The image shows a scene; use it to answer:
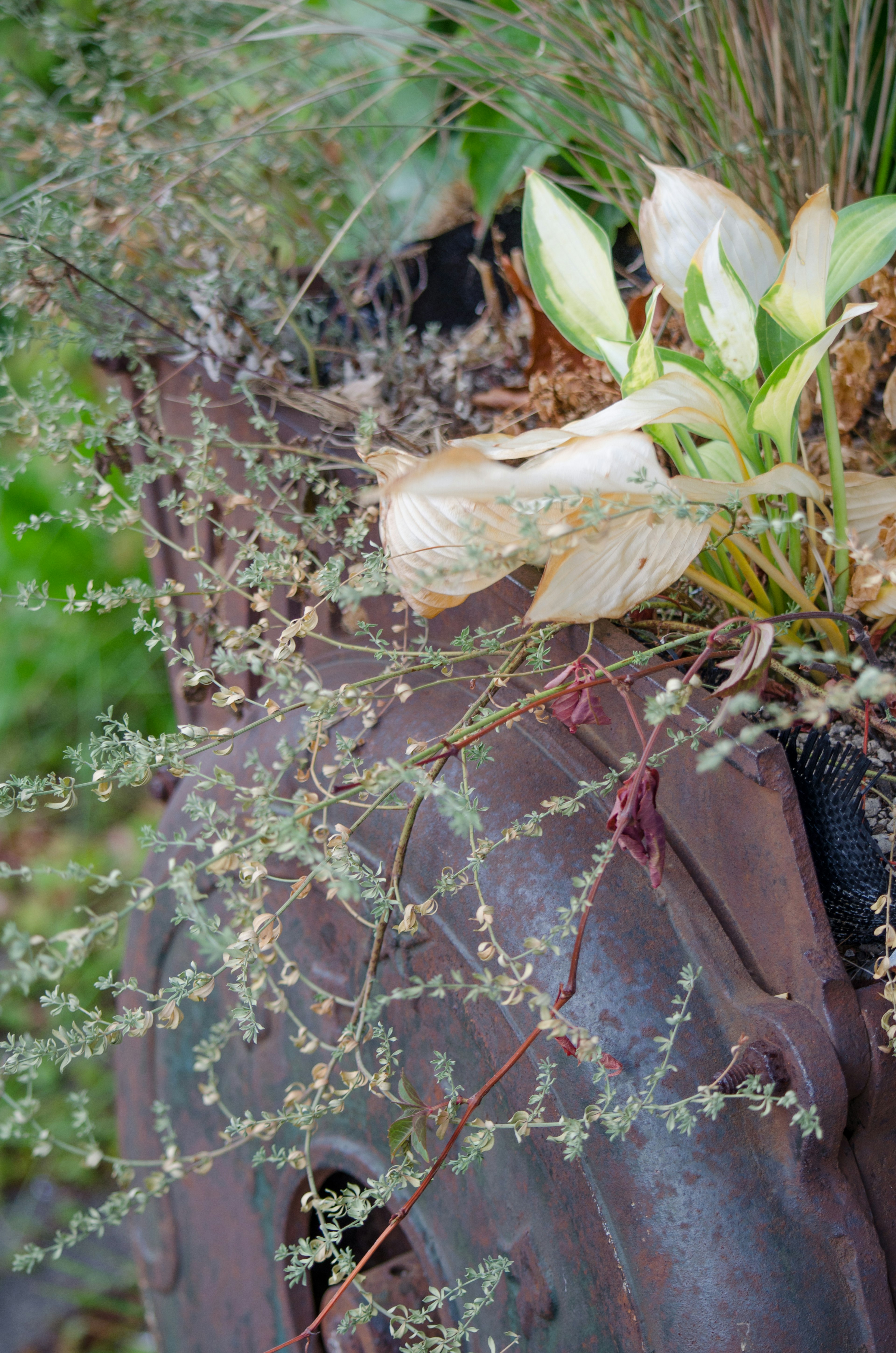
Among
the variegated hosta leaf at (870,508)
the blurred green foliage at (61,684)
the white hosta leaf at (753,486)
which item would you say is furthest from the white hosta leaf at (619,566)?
the blurred green foliage at (61,684)

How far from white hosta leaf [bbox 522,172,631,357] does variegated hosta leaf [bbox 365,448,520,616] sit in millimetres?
125

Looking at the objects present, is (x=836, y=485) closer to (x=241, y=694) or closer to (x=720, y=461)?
(x=720, y=461)

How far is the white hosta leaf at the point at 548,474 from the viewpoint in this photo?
1.17 ft

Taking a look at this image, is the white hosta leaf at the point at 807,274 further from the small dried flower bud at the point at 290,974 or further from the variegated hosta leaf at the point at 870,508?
the small dried flower bud at the point at 290,974

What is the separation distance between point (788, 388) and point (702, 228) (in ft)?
0.38

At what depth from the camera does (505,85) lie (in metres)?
0.72

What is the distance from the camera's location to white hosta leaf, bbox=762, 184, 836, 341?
406 millimetres

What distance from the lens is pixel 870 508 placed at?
1.57ft

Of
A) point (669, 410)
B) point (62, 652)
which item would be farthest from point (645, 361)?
point (62, 652)

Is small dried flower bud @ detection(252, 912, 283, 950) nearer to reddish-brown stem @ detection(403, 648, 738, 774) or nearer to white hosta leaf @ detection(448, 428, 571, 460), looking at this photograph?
reddish-brown stem @ detection(403, 648, 738, 774)

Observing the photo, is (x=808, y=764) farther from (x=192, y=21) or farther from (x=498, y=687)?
(x=192, y=21)

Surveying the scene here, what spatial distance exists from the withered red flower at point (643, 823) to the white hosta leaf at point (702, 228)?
24 cm

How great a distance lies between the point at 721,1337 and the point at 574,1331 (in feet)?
0.26

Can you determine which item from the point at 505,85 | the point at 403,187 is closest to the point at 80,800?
the point at 403,187
